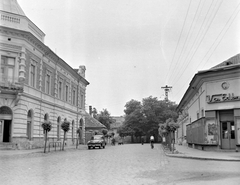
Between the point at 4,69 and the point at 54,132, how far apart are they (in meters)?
11.9

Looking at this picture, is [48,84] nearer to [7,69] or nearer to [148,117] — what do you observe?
[7,69]

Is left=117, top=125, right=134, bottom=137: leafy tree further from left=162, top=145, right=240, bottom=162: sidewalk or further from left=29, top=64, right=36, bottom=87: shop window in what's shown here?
left=162, top=145, right=240, bottom=162: sidewalk

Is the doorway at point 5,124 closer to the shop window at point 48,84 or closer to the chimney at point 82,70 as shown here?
the shop window at point 48,84

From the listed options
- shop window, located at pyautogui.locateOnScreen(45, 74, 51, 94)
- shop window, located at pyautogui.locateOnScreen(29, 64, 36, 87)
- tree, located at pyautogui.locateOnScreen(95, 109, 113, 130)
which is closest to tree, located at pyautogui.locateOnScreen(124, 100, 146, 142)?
tree, located at pyautogui.locateOnScreen(95, 109, 113, 130)

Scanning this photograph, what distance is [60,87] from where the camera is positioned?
133 feet

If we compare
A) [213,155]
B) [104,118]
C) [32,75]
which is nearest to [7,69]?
[32,75]

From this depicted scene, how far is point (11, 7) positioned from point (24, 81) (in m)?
7.67

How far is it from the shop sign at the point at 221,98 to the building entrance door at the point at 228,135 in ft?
6.77

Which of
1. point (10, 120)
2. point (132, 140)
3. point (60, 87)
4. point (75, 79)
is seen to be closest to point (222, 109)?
point (10, 120)

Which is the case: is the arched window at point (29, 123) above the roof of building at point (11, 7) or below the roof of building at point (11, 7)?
below

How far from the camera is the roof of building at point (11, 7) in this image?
29.2 m

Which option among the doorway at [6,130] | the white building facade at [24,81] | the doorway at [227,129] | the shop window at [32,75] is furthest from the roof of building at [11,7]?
the doorway at [227,129]

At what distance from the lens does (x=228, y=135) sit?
2630 centimetres

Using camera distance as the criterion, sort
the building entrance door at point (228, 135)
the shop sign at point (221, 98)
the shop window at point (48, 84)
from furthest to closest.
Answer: the shop window at point (48, 84) < the building entrance door at point (228, 135) < the shop sign at point (221, 98)
